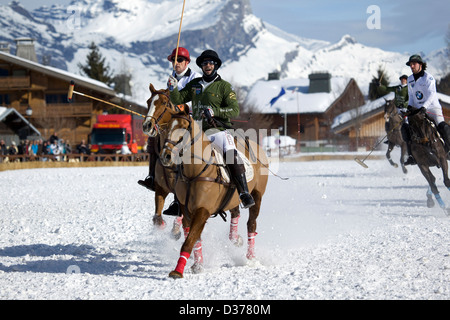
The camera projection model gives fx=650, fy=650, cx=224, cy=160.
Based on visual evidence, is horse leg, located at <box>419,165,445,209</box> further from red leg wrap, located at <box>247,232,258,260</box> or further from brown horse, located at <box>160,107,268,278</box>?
brown horse, located at <box>160,107,268,278</box>

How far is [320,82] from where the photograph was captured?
330ft

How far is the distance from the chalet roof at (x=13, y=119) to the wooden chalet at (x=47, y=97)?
21.9ft

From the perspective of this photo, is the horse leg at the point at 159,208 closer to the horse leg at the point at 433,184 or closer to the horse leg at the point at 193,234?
the horse leg at the point at 193,234

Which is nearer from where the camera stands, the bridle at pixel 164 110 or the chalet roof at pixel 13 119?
the bridle at pixel 164 110

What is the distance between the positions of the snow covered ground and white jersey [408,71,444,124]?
2441 millimetres

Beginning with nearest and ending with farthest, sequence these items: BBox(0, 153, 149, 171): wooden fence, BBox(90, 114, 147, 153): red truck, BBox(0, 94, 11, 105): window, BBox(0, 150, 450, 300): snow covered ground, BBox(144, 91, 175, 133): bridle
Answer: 1. BBox(0, 150, 450, 300): snow covered ground
2. BBox(144, 91, 175, 133): bridle
3. BBox(0, 153, 149, 171): wooden fence
4. BBox(90, 114, 147, 153): red truck
5. BBox(0, 94, 11, 105): window

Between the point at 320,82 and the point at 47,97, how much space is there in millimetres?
48115

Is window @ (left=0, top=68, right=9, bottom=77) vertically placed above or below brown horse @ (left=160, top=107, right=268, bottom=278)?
above

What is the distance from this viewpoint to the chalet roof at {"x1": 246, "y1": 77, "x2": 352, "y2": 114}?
309ft

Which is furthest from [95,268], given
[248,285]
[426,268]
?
[426,268]

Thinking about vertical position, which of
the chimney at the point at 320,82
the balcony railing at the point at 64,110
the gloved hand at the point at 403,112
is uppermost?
the chimney at the point at 320,82

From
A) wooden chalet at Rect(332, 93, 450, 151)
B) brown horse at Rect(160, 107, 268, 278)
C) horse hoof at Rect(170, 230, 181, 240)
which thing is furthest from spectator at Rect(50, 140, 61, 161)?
brown horse at Rect(160, 107, 268, 278)

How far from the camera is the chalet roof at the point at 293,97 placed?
3713 inches

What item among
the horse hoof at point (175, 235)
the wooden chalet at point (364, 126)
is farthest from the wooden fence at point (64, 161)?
the wooden chalet at point (364, 126)
